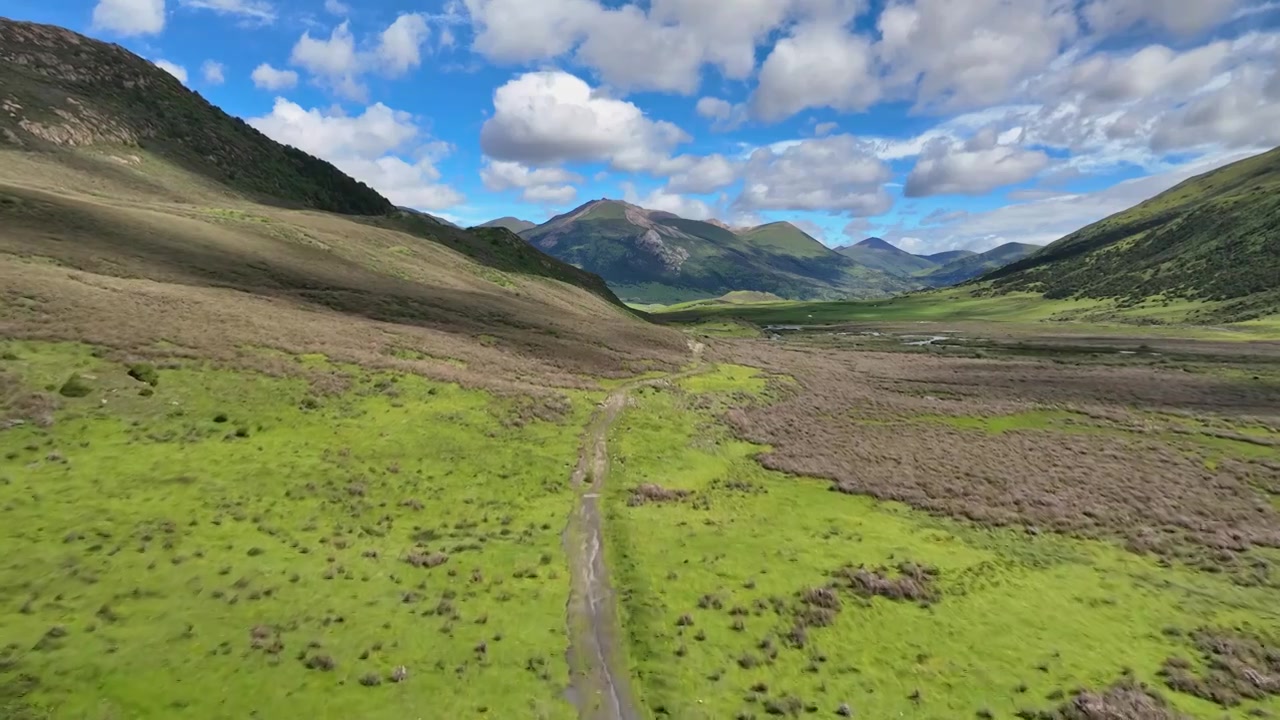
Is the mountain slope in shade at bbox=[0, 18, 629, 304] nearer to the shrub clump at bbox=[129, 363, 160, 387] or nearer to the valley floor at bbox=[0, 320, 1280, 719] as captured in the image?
the shrub clump at bbox=[129, 363, 160, 387]

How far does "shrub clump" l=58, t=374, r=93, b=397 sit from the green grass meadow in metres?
0.41

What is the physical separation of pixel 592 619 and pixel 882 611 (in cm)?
1283

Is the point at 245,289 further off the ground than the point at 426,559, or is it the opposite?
the point at 245,289

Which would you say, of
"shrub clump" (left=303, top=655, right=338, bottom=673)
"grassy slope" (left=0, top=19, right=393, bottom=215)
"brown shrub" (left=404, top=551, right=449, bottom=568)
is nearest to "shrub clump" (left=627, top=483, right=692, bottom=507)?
"brown shrub" (left=404, top=551, right=449, bottom=568)

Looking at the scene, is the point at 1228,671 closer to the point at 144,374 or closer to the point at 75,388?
the point at 144,374

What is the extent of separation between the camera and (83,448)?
28422 millimetres

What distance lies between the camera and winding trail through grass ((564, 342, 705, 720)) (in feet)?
64.1

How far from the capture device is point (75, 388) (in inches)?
1261

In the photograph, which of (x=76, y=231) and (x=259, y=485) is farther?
(x=76, y=231)

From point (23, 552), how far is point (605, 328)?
80180 mm

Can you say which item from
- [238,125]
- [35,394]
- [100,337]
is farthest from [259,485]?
[238,125]

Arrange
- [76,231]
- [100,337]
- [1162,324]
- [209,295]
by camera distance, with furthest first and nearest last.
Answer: [1162,324], [76,231], [209,295], [100,337]

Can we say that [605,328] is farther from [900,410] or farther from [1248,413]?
[1248,413]

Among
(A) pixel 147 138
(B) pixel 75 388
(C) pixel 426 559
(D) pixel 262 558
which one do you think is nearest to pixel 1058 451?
(C) pixel 426 559
